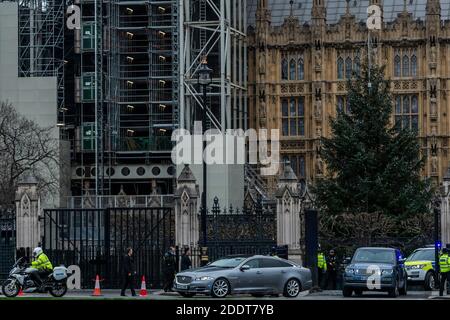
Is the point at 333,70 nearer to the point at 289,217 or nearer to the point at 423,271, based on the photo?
the point at 289,217

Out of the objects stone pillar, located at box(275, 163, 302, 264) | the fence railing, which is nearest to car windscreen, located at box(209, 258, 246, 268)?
stone pillar, located at box(275, 163, 302, 264)

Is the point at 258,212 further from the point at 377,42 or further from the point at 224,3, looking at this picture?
the point at 377,42

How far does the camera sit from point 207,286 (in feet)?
110

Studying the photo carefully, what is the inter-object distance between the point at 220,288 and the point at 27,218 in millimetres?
9657

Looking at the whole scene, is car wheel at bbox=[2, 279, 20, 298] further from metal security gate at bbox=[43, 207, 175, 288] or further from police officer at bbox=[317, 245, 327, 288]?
police officer at bbox=[317, 245, 327, 288]

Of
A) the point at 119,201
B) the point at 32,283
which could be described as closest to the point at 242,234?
the point at 32,283

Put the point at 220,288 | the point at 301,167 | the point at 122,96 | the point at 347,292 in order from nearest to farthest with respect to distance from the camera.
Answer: the point at 220,288
the point at 347,292
the point at 122,96
the point at 301,167

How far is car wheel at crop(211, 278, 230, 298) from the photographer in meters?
33.6

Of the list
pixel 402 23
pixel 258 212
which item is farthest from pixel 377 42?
pixel 258 212

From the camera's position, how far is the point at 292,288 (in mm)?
34469

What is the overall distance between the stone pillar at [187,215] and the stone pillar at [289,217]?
102 inches

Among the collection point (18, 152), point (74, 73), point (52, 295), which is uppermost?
point (74, 73)
